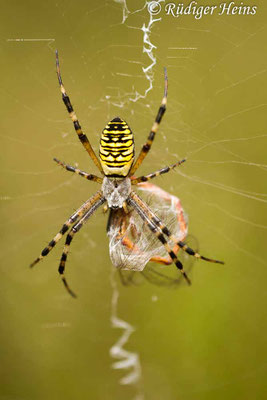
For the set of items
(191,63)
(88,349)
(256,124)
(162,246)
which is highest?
(191,63)

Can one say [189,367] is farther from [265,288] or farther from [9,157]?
[9,157]

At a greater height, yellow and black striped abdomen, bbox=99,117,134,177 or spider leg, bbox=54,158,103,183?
yellow and black striped abdomen, bbox=99,117,134,177

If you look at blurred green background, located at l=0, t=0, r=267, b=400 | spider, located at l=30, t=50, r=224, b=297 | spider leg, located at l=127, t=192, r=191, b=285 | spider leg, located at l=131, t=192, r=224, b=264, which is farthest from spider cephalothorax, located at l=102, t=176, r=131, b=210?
blurred green background, located at l=0, t=0, r=267, b=400

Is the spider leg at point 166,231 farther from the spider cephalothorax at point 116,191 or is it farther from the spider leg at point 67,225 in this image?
the spider leg at point 67,225

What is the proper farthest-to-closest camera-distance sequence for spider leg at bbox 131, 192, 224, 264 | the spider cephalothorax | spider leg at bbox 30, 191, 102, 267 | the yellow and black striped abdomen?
spider leg at bbox 30, 191, 102, 267, the spider cephalothorax, spider leg at bbox 131, 192, 224, 264, the yellow and black striped abdomen

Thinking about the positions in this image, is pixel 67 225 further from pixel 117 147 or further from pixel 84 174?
pixel 117 147

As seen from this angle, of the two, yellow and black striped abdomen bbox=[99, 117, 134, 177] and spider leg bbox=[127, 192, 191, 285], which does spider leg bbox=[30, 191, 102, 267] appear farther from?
yellow and black striped abdomen bbox=[99, 117, 134, 177]

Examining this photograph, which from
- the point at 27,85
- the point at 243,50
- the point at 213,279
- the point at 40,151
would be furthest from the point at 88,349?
the point at 243,50
